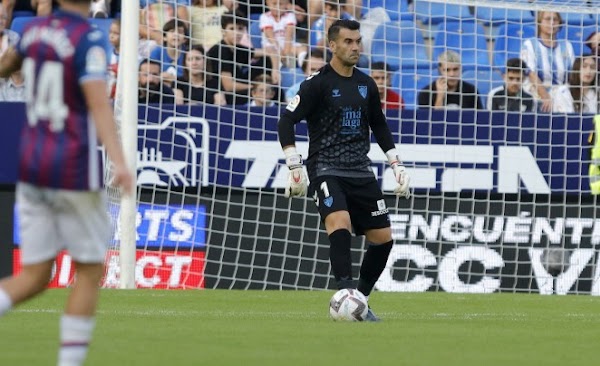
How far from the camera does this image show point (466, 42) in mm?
16156

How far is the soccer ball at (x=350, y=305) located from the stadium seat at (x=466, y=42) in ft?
22.6

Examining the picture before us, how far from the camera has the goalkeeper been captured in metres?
9.59

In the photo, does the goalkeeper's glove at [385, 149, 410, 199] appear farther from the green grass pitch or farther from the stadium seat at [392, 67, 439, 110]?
the stadium seat at [392, 67, 439, 110]

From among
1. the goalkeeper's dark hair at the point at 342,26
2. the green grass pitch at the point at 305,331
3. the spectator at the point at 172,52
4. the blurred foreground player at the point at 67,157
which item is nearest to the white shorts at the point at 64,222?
the blurred foreground player at the point at 67,157

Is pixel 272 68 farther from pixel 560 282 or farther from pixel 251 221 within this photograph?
pixel 560 282

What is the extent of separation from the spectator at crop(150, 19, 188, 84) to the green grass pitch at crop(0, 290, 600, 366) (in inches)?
115

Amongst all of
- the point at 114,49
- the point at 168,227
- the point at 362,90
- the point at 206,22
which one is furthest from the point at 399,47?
the point at 362,90

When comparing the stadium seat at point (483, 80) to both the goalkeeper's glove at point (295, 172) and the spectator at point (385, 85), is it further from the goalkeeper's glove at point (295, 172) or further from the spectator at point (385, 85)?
the goalkeeper's glove at point (295, 172)

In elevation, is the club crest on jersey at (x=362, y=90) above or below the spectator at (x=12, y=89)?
below

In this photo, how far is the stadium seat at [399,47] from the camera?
15.6 m

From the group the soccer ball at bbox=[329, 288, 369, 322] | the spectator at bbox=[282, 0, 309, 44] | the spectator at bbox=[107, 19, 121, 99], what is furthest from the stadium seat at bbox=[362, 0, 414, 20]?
the soccer ball at bbox=[329, 288, 369, 322]

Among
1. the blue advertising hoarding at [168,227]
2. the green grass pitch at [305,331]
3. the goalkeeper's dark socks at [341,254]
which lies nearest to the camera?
the green grass pitch at [305,331]

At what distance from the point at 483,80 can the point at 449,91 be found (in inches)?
26.1

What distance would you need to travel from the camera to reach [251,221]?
46.1 feet
